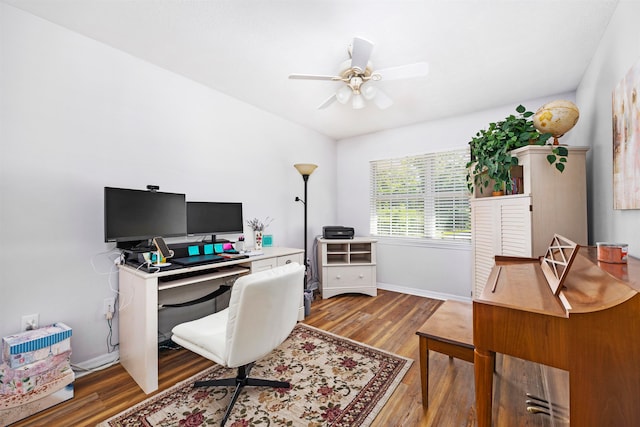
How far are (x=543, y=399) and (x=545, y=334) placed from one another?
3.61ft

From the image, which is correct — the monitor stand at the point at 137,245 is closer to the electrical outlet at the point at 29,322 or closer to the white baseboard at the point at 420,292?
the electrical outlet at the point at 29,322

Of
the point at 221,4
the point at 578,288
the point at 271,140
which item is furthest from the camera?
the point at 271,140

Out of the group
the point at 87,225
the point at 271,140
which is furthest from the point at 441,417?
the point at 271,140

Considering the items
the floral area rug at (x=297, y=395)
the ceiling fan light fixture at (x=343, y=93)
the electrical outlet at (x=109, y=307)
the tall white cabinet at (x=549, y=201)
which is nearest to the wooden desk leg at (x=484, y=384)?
the floral area rug at (x=297, y=395)

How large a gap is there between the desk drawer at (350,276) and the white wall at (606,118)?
7.36 feet

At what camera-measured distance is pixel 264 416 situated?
4.89 feet

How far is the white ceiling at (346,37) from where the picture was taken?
1.63 meters

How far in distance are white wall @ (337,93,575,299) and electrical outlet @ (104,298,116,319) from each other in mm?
3187

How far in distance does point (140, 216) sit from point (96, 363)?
115 centimetres

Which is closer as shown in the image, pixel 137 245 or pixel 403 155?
pixel 137 245

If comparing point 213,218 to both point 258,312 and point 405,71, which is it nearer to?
point 258,312

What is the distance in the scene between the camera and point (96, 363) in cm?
195

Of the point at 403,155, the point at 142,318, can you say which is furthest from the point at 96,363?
the point at 403,155

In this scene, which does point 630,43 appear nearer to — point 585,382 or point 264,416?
point 585,382
